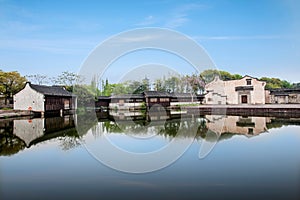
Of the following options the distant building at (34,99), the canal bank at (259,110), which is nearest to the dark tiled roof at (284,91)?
the canal bank at (259,110)

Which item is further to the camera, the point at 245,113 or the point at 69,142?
the point at 245,113

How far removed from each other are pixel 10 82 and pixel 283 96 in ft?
101

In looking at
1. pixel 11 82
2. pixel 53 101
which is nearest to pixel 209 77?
pixel 53 101

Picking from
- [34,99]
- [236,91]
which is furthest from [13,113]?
[236,91]

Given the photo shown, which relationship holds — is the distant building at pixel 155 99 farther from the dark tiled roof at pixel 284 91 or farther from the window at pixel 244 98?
the dark tiled roof at pixel 284 91

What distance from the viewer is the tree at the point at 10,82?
2895 centimetres

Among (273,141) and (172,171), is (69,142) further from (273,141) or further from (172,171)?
(273,141)

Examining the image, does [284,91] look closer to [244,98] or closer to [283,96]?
[283,96]

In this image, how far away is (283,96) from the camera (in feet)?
102

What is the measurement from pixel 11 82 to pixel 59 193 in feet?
94.8

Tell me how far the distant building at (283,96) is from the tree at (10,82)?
94.2 ft

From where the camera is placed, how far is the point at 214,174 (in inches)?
224

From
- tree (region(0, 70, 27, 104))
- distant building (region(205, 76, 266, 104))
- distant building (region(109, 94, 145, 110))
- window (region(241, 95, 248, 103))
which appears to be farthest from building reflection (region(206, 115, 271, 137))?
tree (region(0, 70, 27, 104))

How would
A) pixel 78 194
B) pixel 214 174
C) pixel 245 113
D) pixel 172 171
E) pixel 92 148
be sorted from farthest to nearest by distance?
pixel 245 113
pixel 92 148
pixel 172 171
pixel 214 174
pixel 78 194
